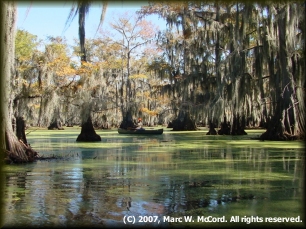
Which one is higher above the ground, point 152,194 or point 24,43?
point 24,43

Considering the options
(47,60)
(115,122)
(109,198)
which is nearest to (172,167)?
(109,198)

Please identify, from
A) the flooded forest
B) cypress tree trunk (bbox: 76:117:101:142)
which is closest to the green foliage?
the flooded forest

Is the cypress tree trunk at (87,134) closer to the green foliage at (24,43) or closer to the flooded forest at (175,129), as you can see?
the flooded forest at (175,129)

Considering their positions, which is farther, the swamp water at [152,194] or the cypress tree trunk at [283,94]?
the cypress tree trunk at [283,94]

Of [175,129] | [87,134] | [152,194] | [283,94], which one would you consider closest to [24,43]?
[87,134]

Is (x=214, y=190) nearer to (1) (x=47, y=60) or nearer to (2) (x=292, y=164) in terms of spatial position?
(2) (x=292, y=164)

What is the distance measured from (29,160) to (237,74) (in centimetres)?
982

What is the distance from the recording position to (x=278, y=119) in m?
14.5

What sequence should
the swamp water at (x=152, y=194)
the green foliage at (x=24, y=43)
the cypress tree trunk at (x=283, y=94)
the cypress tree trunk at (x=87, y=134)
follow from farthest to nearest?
the green foliage at (x=24, y=43)
the cypress tree trunk at (x=87, y=134)
the cypress tree trunk at (x=283, y=94)
the swamp water at (x=152, y=194)

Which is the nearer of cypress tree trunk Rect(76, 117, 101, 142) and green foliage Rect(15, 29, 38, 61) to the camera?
cypress tree trunk Rect(76, 117, 101, 142)

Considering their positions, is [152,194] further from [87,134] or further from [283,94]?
[87,134]

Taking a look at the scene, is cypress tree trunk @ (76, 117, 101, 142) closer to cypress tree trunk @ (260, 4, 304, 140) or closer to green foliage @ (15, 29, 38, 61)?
green foliage @ (15, 29, 38, 61)

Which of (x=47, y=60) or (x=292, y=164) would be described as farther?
(x=47, y=60)

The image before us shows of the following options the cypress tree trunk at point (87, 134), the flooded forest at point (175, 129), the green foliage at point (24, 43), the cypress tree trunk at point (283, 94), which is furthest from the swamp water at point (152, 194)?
the green foliage at point (24, 43)
